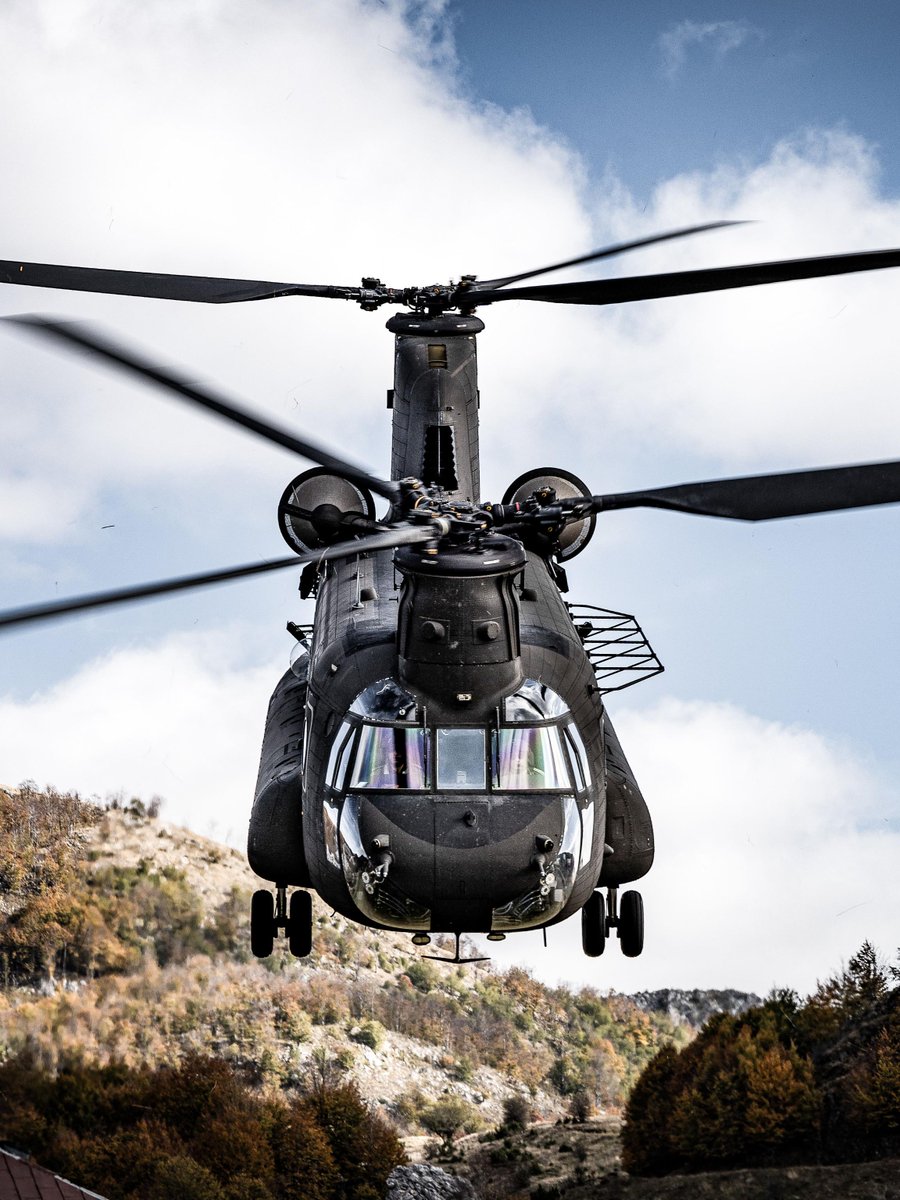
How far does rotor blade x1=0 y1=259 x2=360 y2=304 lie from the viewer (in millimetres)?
21031

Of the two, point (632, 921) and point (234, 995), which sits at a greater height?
point (234, 995)

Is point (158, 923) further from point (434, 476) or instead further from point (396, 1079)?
point (434, 476)

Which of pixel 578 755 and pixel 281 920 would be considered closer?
pixel 578 755

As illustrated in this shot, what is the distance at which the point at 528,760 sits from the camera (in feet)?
53.1

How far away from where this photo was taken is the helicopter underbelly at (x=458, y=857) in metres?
15.8

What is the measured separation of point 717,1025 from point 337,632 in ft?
104

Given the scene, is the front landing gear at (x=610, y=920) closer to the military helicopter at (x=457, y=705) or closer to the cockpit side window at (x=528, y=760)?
the military helicopter at (x=457, y=705)

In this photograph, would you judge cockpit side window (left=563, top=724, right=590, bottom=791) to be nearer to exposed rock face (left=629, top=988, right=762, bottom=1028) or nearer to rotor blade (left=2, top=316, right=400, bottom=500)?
rotor blade (left=2, top=316, right=400, bottom=500)

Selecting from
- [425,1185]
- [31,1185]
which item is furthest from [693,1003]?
[31,1185]

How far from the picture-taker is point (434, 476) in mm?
22734

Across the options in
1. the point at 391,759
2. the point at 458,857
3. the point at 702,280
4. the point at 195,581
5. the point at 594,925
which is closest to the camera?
the point at 195,581

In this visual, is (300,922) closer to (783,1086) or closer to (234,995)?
(783,1086)

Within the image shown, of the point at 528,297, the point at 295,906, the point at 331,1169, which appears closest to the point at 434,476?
the point at 528,297

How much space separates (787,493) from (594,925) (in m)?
9.30
